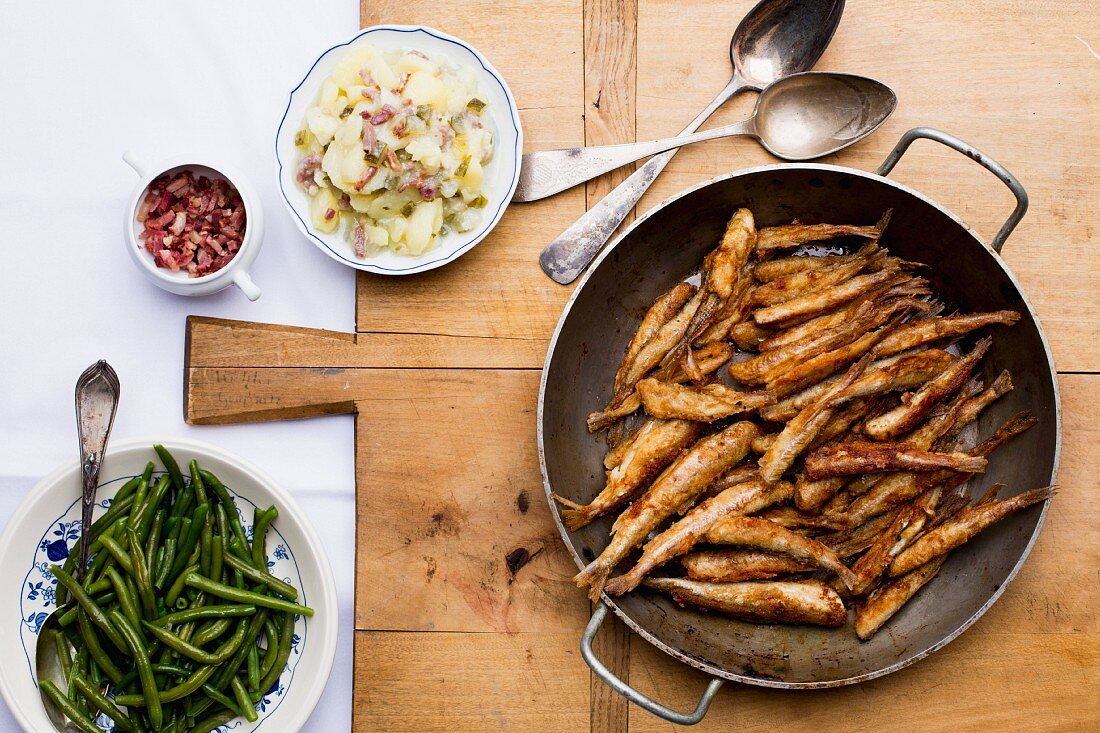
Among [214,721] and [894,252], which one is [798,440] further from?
[214,721]

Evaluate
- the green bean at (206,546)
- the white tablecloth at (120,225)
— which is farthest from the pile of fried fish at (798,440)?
the green bean at (206,546)

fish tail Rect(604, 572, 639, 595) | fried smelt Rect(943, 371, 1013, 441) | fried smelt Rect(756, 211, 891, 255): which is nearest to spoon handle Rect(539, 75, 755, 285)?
fried smelt Rect(756, 211, 891, 255)

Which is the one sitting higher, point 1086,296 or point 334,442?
point 1086,296

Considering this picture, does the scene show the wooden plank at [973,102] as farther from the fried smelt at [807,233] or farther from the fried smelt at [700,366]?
the fried smelt at [700,366]

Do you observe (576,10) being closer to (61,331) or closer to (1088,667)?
(61,331)

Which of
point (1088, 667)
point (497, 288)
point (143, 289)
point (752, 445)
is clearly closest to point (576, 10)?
point (497, 288)

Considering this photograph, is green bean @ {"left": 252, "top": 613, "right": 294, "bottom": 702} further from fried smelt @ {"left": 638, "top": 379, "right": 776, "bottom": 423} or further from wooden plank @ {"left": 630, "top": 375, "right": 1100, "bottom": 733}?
fried smelt @ {"left": 638, "top": 379, "right": 776, "bottom": 423}

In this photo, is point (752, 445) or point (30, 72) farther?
point (30, 72)

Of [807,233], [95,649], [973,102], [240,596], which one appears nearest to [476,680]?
[240,596]
